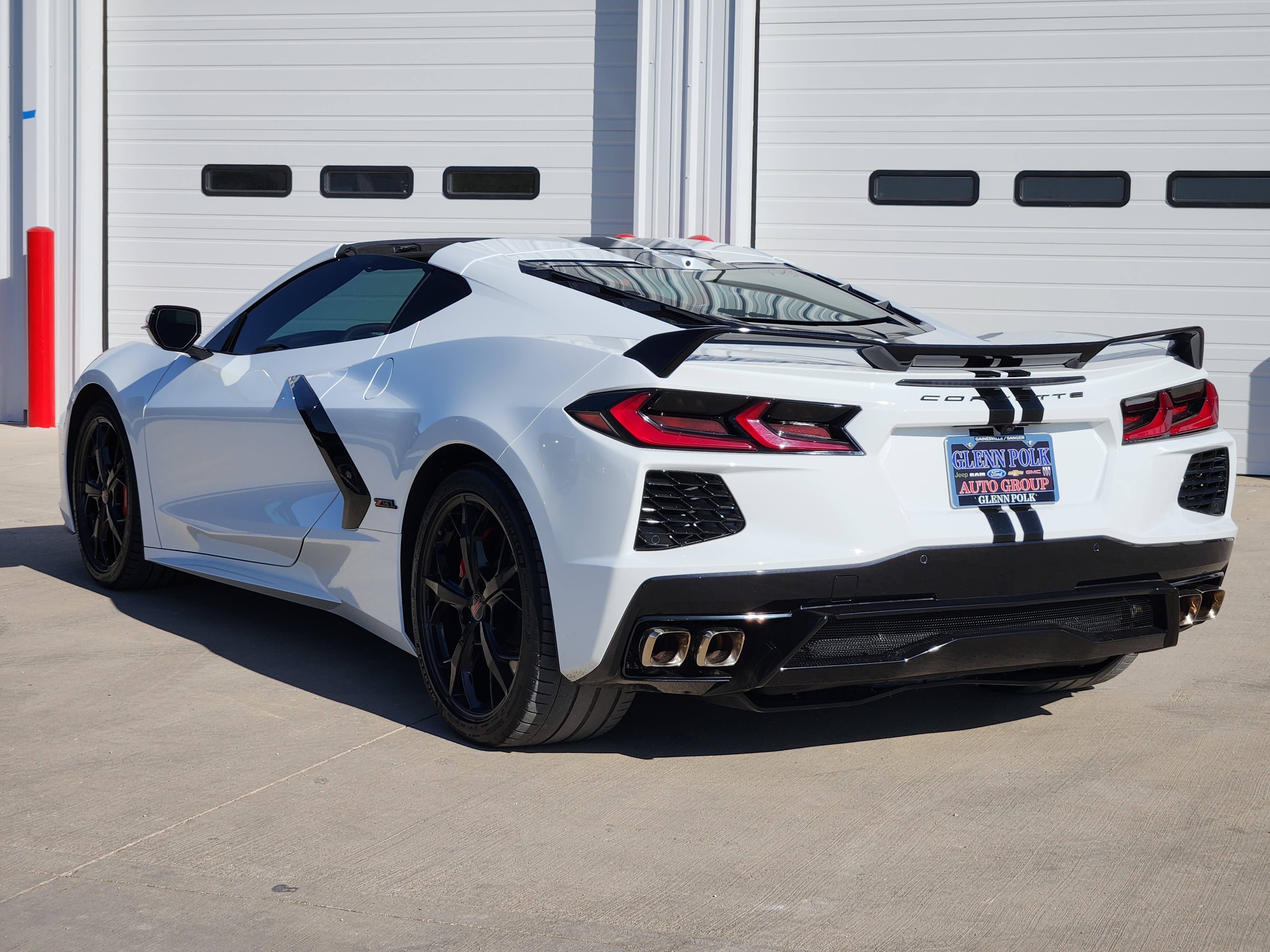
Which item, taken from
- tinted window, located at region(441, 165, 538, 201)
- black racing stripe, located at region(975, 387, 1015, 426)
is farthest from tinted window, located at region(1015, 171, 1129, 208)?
black racing stripe, located at region(975, 387, 1015, 426)

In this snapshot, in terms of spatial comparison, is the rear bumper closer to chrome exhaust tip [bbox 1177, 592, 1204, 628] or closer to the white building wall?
chrome exhaust tip [bbox 1177, 592, 1204, 628]

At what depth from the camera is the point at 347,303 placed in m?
4.24

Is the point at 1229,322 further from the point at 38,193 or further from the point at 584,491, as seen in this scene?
the point at 38,193

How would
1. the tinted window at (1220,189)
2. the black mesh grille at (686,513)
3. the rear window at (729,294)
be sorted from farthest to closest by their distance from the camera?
the tinted window at (1220,189), the rear window at (729,294), the black mesh grille at (686,513)

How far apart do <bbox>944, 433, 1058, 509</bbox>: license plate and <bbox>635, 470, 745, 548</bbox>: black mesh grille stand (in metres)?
0.53

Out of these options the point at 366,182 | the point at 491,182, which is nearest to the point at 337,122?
the point at 366,182

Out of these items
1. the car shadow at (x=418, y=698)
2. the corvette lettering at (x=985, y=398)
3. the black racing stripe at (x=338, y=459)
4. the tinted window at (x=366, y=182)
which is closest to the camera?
the corvette lettering at (x=985, y=398)

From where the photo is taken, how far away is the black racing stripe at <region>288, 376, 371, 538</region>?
13.1 feet

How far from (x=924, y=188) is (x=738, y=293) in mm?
6347

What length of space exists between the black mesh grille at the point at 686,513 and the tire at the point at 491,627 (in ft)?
1.09

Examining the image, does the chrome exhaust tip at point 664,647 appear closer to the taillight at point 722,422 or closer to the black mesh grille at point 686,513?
the black mesh grille at point 686,513

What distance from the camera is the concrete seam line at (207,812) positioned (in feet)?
8.83

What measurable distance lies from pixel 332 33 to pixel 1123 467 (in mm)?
9018

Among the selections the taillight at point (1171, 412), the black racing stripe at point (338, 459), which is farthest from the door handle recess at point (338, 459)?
the taillight at point (1171, 412)
